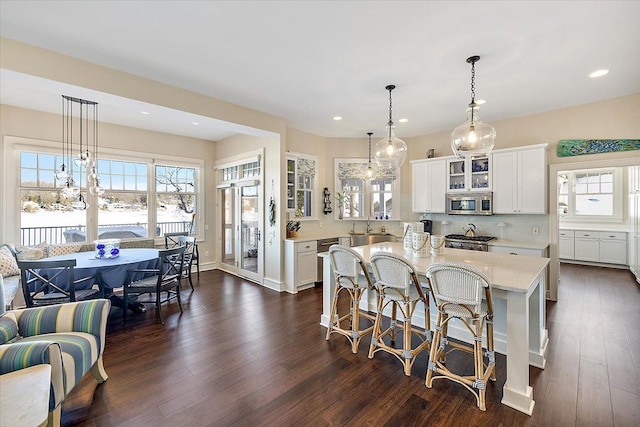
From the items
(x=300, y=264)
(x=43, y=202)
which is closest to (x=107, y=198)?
(x=43, y=202)

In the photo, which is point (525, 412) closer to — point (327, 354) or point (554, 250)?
point (327, 354)

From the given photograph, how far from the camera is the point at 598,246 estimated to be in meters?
6.56

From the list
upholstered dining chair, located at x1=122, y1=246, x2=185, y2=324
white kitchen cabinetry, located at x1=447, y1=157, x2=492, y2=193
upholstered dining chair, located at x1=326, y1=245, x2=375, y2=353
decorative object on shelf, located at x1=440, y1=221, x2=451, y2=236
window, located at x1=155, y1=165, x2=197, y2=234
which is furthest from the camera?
window, located at x1=155, y1=165, x2=197, y2=234

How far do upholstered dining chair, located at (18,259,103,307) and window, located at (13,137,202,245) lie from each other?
1.22 m

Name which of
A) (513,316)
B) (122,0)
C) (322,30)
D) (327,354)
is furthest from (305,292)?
(122,0)

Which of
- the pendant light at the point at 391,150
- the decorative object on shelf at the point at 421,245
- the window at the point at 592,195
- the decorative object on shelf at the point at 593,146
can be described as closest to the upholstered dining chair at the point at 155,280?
the pendant light at the point at 391,150

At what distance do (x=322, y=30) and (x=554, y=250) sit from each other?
469 centimetres

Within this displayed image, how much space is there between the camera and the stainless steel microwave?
4.75 m

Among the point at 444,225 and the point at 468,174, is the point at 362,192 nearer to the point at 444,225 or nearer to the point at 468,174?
the point at 444,225

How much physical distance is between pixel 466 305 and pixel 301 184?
404 centimetres

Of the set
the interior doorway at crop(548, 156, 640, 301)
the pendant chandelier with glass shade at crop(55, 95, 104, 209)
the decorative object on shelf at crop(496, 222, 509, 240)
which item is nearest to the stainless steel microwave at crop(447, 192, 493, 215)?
the decorative object on shelf at crop(496, 222, 509, 240)

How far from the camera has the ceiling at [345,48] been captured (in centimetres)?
215

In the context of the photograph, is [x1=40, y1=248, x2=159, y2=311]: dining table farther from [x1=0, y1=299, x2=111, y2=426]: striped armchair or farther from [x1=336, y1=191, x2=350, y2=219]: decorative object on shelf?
[x1=336, y1=191, x2=350, y2=219]: decorative object on shelf

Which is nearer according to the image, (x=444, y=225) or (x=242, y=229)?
(x=444, y=225)
